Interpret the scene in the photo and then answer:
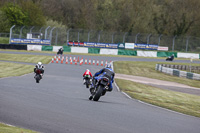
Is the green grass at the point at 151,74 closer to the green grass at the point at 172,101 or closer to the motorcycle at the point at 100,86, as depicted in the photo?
the green grass at the point at 172,101

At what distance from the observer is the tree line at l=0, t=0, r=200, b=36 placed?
72.8m

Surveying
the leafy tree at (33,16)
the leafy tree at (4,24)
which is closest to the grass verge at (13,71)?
the leafy tree at (4,24)

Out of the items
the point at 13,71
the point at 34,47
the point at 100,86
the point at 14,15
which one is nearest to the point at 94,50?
the point at 34,47

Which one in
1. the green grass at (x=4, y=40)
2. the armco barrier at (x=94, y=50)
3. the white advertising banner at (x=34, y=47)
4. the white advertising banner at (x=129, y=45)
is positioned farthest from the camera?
the white advertising banner at (x=129, y=45)

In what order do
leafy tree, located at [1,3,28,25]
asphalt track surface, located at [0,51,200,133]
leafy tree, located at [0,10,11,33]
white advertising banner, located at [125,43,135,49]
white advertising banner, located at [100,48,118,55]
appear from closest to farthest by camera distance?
1. asphalt track surface, located at [0,51,200,133]
2. white advertising banner, located at [100,48,118,55]
3. white advertising banner, located at [125,43,135,49]
4. leafy tree, located at [0,10,11,33]
5. leafy tree, located at [1,3,28,25]

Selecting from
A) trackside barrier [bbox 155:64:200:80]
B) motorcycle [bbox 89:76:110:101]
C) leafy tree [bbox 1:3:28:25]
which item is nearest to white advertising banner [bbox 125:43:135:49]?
trackside barrier [bbox 155:64:200:80]

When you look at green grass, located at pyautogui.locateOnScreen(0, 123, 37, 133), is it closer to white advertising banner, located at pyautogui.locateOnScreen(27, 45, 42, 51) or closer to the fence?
white advertising banner, located at pyautogui.locateOnScreen(27, 45, 42, 51)

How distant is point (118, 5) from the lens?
271ft

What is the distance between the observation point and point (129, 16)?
7844cm

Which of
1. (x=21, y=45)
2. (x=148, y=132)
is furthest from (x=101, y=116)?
(x=21, y=45)

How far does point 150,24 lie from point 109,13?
9876 millimetres

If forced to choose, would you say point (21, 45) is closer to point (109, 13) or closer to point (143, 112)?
point (109, 13)

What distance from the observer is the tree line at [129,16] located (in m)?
72.8

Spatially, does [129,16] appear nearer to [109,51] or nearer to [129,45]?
[129,45]
